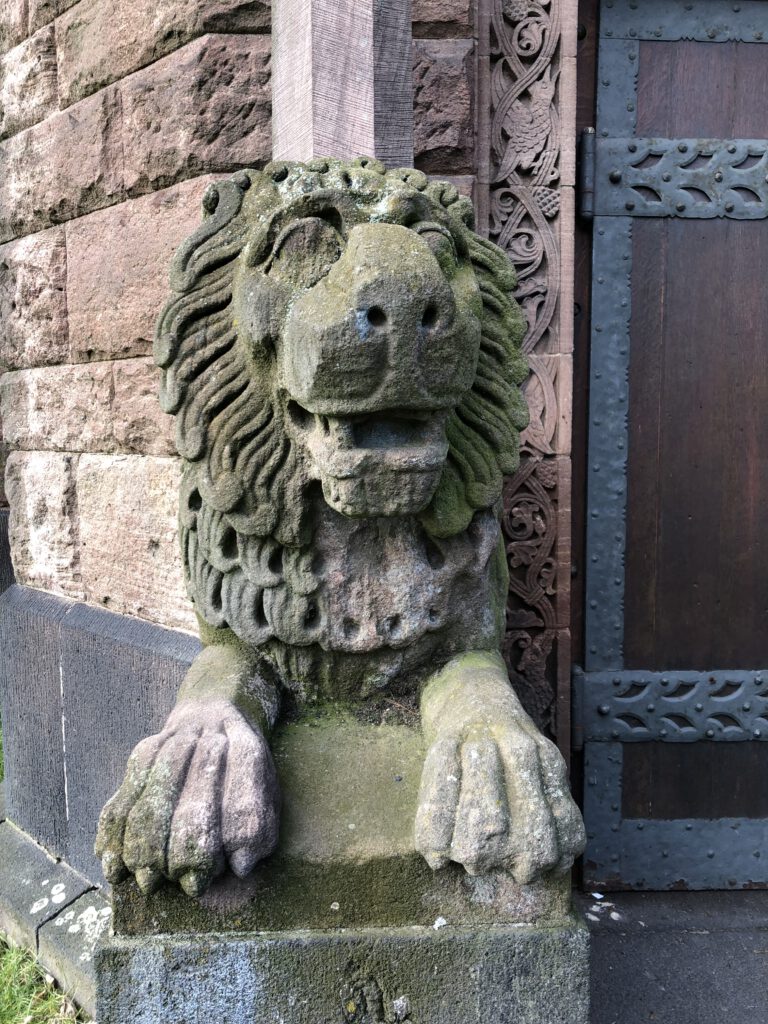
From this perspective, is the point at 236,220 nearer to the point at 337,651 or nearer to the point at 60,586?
the point at 337,651

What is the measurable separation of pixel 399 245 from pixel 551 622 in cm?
136

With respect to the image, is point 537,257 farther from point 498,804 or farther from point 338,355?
point 498,804

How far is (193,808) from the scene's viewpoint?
45.3 inches

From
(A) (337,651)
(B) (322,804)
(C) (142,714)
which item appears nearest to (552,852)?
(B) (322,804)

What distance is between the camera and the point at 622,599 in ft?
8.45

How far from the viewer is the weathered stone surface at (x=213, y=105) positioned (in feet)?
6.51

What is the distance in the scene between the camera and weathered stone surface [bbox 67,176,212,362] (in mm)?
2121

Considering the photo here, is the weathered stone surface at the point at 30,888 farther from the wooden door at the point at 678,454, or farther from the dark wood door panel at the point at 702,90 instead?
the dark wood door panel at the point at 702,90

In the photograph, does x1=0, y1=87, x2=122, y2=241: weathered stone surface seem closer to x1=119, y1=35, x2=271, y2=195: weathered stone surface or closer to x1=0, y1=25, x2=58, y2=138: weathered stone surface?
x1=0, y1=25, x2=58, y2=138: weathered stone surface

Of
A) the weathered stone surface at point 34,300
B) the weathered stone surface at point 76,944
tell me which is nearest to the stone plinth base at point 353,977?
the weathered stone surface at point 76,944

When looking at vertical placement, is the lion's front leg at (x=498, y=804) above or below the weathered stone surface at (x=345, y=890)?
above

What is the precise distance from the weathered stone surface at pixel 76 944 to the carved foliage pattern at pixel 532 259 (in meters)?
1.28

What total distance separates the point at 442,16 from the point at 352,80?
515 millimetres

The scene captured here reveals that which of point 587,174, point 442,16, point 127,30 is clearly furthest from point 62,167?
point 587,174
